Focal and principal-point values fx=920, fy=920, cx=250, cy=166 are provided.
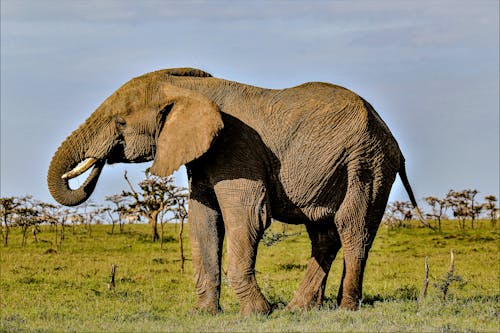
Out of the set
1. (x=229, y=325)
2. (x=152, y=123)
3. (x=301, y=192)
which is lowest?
(x=229, y=325)

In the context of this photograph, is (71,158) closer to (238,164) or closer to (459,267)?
(238,164)

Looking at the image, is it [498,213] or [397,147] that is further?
[498,213]

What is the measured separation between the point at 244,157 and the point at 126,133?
1556 millimetres

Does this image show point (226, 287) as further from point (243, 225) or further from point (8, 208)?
point (8, 208)

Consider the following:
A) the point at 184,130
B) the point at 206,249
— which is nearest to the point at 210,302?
the point at 206,249

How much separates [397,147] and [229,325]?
3824 millimetres

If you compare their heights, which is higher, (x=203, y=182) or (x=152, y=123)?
(x=152, y=123)

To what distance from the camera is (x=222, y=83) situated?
470 inches

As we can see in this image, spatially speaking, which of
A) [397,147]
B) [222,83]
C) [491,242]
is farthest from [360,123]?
[491,242]

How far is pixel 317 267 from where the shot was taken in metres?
12.9

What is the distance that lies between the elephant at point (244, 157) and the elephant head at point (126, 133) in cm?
1

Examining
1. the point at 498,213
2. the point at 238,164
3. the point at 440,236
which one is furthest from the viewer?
the point at 498,213

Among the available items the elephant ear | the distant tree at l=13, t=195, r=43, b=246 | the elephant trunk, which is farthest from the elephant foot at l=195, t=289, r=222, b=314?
the distant tree at l=13, t=195, r=43, b=246

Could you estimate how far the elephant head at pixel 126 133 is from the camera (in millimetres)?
11531
